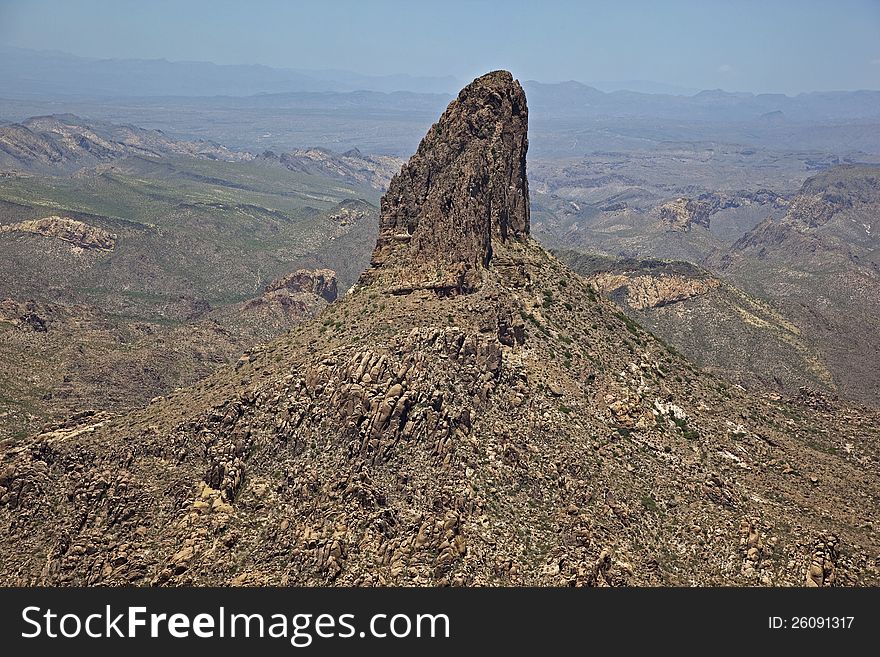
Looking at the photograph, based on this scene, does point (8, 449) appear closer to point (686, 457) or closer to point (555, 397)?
point (555, 397)

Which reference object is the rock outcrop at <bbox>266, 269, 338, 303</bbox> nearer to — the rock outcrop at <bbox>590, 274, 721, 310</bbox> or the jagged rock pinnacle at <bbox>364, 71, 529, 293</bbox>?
the rock outcrop at <bbox>590, 274, 721, 310</bbox>

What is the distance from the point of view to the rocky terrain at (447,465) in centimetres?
4869

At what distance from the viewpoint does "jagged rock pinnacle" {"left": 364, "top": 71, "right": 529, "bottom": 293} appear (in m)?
67.1

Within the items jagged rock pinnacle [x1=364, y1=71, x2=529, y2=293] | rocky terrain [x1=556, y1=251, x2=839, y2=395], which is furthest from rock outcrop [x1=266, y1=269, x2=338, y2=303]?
jagged rock pinnacle [x1=364, y1=71, x2=529, y2=293]

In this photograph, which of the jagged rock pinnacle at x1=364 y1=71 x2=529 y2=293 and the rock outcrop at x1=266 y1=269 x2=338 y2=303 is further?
the rock outcrop at x1=266 y1=269 x2=338 y2=303

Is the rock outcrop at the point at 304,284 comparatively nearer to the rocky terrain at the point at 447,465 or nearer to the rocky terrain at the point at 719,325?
the rocky terrain at the point at 719,325

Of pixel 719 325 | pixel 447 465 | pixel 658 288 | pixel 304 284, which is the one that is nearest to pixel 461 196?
pixel 447 465

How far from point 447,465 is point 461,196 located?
2540cm

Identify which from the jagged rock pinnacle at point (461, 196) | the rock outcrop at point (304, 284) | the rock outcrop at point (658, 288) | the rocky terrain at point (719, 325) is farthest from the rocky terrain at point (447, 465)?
the rock outcrop at point (304, 284)

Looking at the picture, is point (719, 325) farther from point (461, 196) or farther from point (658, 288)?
point (461, 196)

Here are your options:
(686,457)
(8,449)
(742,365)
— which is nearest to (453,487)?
(686,457)

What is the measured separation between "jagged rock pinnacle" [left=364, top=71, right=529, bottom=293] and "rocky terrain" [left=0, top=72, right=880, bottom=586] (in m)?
0.33

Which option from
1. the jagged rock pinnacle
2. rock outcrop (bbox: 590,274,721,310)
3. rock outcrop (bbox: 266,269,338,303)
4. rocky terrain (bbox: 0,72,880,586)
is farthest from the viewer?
rock outcrop (bbox: 266,269,338,303)

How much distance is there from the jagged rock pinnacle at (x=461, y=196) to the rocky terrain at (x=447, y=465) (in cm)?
33
